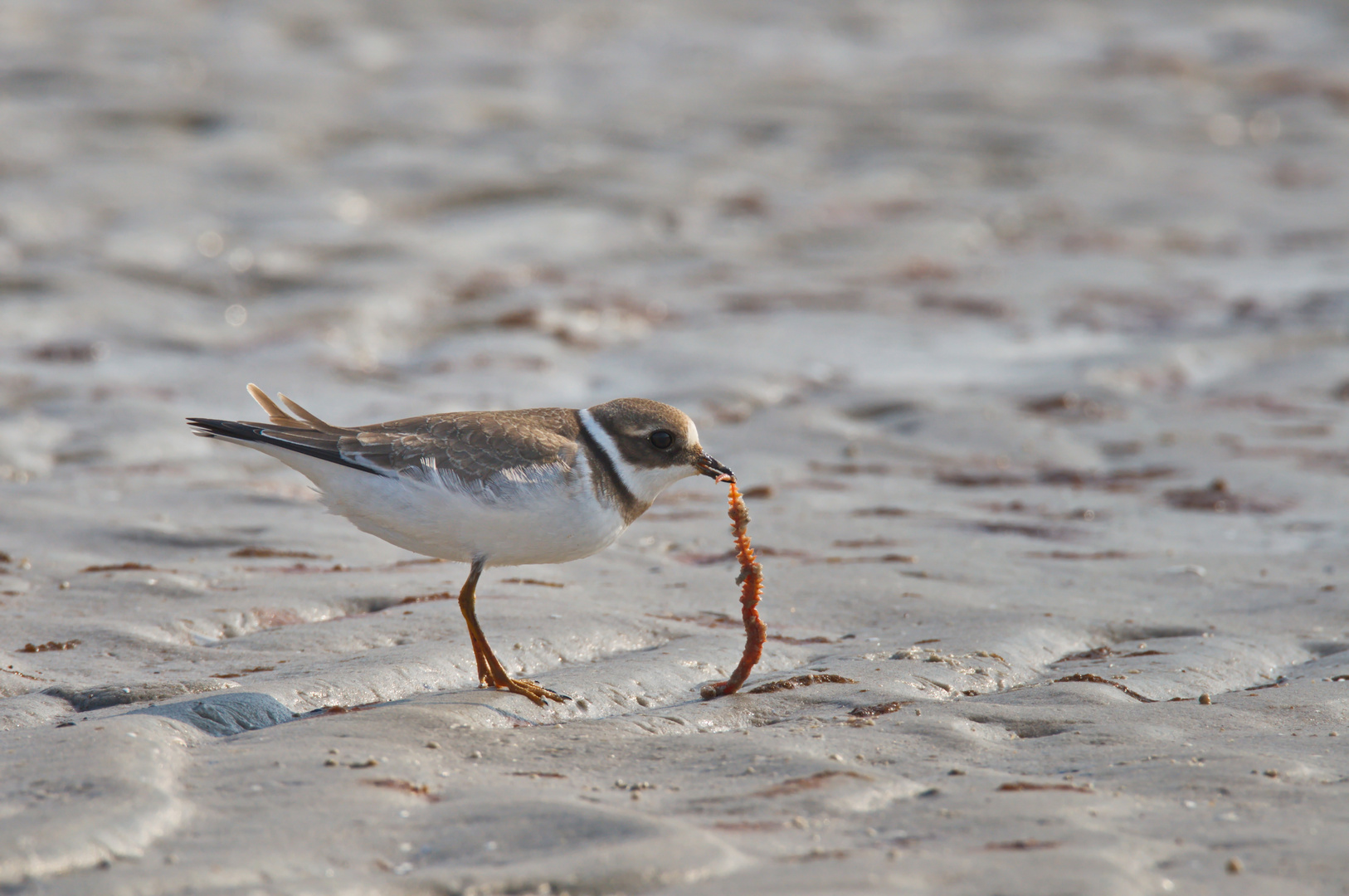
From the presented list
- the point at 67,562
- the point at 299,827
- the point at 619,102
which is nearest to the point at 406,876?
the point at 299,827

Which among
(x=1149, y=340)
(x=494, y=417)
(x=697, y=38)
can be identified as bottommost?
(x=1149, y=340)

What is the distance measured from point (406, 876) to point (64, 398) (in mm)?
5978

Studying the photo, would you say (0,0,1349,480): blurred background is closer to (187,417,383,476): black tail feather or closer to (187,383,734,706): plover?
(187,417,383,476): black tail feather

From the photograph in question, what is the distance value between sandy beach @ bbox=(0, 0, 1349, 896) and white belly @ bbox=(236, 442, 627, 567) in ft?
1.35

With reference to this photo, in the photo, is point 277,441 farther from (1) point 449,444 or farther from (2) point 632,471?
(2) point 632,471

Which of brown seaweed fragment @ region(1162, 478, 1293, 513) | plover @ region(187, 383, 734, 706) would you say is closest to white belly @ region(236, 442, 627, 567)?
plover @ region(187, 383, 734, 706)

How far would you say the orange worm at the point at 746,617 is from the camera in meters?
4.42

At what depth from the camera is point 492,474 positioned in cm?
451

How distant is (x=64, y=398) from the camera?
7992 mm

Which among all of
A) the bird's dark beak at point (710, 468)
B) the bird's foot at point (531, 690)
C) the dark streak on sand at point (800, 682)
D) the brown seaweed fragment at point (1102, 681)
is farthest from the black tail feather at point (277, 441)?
the brown seaweed fragment at point (1102, 681)

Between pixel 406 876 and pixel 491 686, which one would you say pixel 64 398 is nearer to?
pixel 491 686

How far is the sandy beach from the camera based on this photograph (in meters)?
3.29

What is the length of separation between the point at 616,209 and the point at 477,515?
8306mm

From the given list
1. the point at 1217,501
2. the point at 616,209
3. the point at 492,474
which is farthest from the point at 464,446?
the point at 616,209
